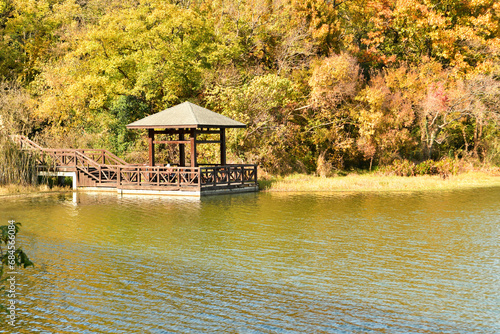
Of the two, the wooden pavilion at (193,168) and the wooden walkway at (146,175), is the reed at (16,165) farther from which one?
the wooden pavilion at (193,168)

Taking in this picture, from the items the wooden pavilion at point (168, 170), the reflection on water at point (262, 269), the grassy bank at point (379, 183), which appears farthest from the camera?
the grassy bank at point (379, 183)

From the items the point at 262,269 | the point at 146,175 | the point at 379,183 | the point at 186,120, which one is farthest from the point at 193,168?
the point at 262,269

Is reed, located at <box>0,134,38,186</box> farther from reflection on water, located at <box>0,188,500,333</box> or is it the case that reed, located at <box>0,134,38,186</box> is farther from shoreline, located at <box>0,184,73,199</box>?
reflection on water, located at <box>0,188,500,333</box>

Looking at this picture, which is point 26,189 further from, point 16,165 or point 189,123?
point 189,123

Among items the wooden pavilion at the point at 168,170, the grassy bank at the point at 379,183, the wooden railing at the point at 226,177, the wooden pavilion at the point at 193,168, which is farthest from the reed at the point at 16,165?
the grassy bank at the point at 379,183

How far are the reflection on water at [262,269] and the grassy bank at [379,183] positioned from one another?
5.84 m

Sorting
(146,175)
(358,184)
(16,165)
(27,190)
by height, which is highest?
(16,165)

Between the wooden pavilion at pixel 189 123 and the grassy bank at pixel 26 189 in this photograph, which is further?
the grassy bank at pixel 26 189

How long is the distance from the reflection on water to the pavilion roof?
15.3ft

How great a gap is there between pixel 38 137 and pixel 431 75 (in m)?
25.0

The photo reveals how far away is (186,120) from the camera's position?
932 inches

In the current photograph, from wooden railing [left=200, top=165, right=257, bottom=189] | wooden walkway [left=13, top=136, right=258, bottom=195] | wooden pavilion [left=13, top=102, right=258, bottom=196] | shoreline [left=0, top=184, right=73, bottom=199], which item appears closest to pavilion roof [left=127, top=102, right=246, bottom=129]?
wooden pavilion [left=13, top=102, right=258, bottom=196]

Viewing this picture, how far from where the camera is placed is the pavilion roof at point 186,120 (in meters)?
23.5

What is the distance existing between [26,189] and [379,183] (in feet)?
58.4
